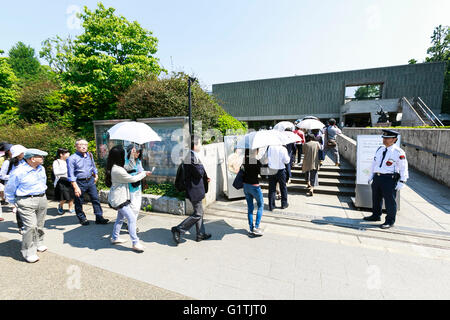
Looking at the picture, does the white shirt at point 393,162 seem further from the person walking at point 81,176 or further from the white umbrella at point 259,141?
the person walking at point 81,176

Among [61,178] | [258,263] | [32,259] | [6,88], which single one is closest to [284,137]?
[258,263]

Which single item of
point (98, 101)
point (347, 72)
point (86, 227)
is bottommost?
point (86, 227)

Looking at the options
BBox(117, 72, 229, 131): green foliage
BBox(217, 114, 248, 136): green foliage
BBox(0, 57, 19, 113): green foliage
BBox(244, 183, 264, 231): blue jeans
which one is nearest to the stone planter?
BBox(244, 183, 264, 231): blue jeans

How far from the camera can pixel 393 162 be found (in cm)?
425

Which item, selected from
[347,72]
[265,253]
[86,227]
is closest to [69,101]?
[86,227]

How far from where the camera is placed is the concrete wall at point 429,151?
6809 mm

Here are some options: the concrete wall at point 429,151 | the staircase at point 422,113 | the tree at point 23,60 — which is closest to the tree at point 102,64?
the concrete wall at point 429,151

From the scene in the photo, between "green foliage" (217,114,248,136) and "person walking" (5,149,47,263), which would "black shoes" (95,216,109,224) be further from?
"green foliage" (217,114,248,136)

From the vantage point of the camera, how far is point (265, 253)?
141 inches

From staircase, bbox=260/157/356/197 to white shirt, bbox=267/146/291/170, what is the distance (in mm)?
1821

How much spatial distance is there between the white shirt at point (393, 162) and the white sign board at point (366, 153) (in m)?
0.78

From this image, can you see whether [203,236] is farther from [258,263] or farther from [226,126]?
[226,126]

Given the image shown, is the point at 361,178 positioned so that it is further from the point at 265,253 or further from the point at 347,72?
the point at 347,72

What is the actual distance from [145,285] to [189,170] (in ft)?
6.08
